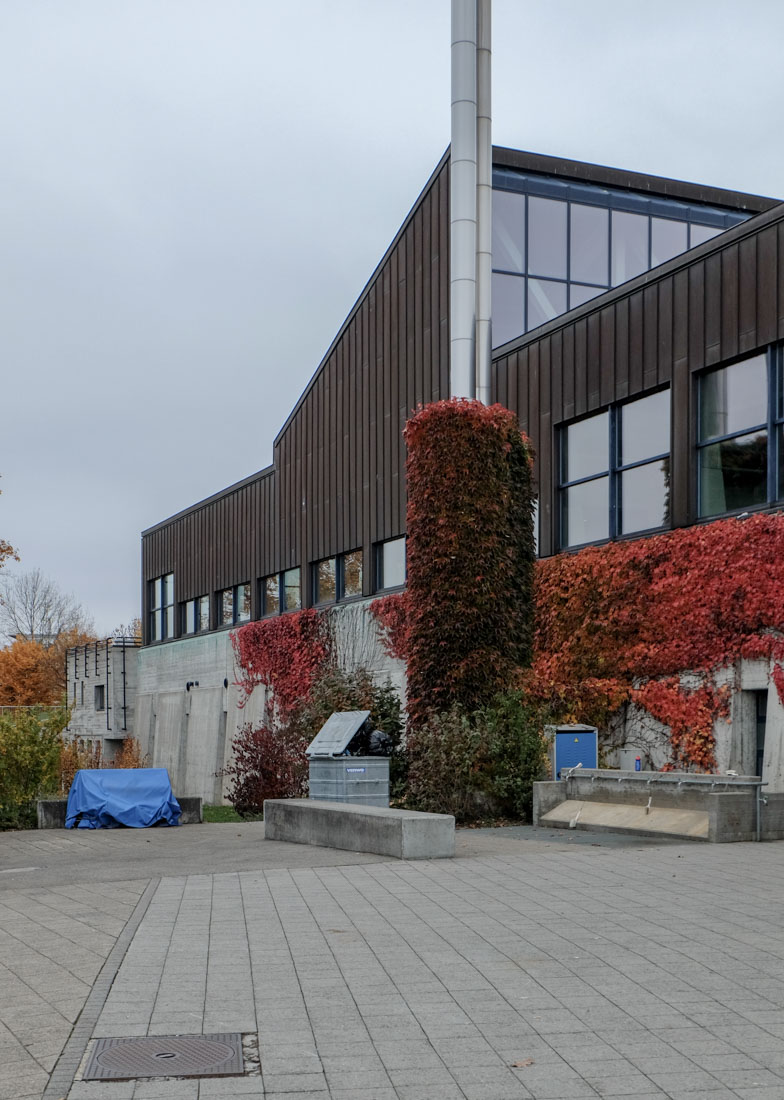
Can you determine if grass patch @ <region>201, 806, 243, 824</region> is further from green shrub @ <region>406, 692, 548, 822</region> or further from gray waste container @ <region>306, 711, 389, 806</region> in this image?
gray waste container @ <region>306, 711, 389, 806</region>

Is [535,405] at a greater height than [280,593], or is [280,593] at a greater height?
[535,405]

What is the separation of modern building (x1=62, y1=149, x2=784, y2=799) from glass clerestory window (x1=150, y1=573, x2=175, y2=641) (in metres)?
0.14

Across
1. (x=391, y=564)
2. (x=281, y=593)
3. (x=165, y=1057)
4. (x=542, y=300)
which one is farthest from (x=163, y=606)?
(x=165, y=1057)

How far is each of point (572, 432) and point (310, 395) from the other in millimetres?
12790

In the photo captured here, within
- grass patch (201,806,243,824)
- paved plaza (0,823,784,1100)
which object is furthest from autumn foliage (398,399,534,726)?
paved plaza (0,823,784,1100)

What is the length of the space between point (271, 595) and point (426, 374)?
36.7 feet

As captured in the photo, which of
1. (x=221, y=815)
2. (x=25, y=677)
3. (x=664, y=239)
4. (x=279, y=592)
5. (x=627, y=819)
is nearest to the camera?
(x=627, y=819)

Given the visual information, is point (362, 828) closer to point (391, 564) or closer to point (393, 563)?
point (393, 563)

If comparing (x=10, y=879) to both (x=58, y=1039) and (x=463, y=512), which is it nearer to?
(x=58, y=1039)

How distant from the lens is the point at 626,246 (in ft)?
101

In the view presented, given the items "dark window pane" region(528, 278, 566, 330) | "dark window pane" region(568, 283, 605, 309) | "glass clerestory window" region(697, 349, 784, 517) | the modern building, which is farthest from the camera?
"dark window pane" region(568, 283, 605, 309)

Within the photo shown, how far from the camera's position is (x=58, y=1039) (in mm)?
5961

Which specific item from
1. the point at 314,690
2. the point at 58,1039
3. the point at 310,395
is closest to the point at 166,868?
the point at 58,1039

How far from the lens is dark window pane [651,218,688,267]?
31.3m
